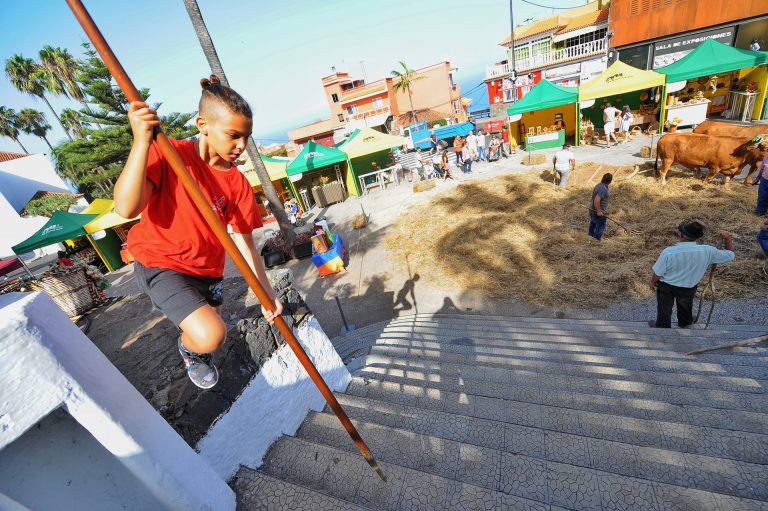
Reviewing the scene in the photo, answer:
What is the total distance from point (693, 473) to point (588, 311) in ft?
13.7

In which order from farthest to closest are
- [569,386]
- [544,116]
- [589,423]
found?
[544,116], [569,386], [589,423]

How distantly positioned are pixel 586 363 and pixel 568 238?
532 cm

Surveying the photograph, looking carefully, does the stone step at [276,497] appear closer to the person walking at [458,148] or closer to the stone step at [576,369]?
the stone step at [576,369]

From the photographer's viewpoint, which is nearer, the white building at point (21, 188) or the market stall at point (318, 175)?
the market stall at point (318, 175)

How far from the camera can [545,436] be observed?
94.0 inches

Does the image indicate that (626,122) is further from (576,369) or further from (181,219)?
(181,219)

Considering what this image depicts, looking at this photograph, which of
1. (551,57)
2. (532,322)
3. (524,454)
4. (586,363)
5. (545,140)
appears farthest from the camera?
(551,57)

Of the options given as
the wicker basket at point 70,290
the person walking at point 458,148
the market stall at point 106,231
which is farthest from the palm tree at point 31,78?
the person walking at point 458,148

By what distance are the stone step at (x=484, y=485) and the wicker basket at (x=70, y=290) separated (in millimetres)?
9331

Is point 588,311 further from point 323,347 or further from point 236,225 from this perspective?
point 236,225

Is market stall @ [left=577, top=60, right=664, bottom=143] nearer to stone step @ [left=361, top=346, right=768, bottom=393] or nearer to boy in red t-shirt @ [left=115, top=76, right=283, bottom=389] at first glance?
stone step @ [left=361, top=346, right=768, bottom=393]

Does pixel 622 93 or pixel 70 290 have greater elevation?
pixel 622 93

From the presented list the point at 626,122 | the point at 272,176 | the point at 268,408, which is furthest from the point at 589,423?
the point at 626,122

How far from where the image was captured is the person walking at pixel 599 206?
7.17 meters
